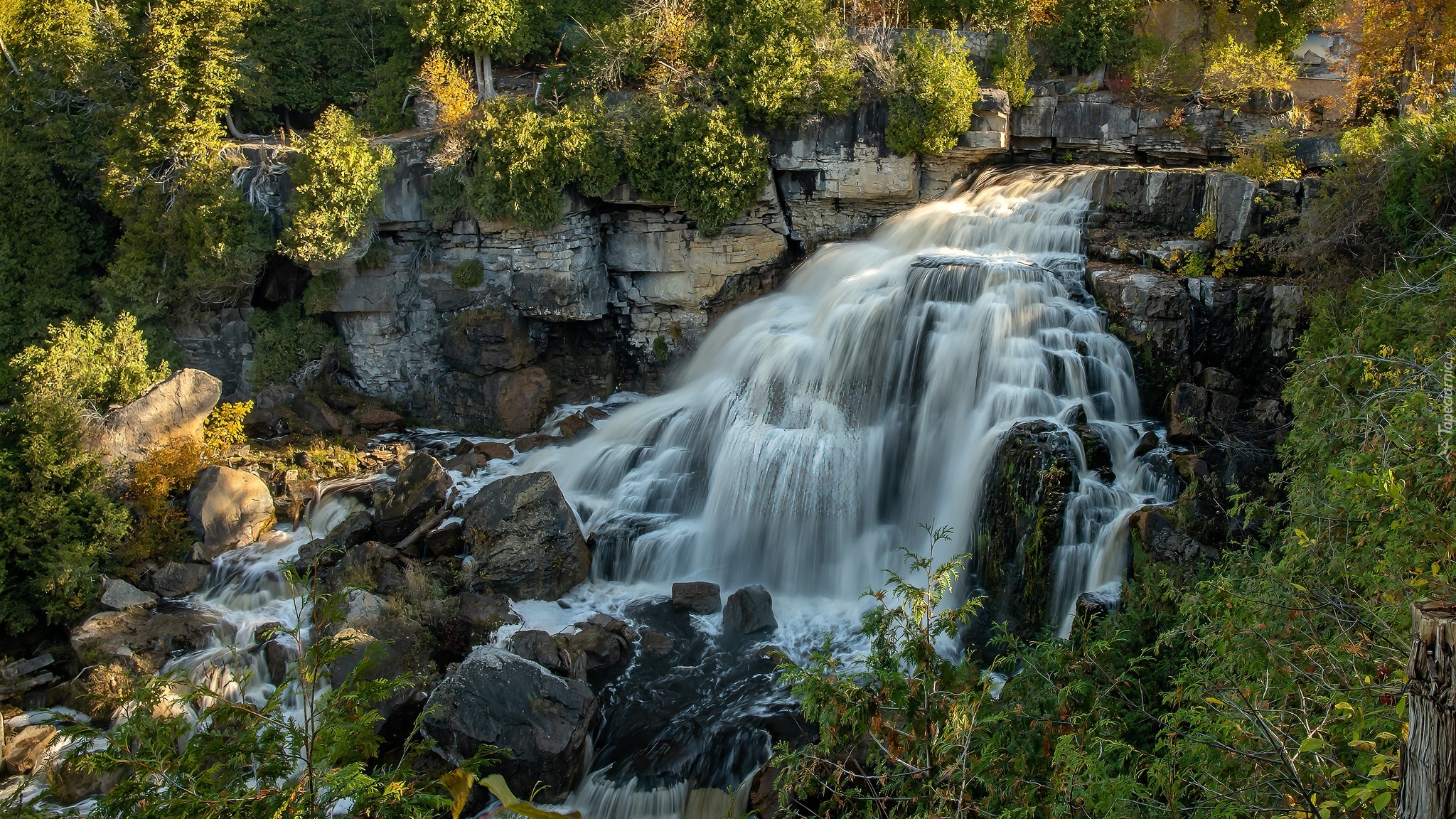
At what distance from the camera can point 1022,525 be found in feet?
36.9

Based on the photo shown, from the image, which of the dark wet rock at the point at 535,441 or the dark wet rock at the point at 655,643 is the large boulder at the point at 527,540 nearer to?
the dark wet rock at the point at 655,643

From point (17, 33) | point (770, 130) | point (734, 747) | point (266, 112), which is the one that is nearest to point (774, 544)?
point (734, 747)

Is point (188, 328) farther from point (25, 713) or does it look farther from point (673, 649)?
point (673, 649)

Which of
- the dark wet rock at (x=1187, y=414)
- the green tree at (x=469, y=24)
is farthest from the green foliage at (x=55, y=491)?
the dark wet rock at (x=1187, y=414)

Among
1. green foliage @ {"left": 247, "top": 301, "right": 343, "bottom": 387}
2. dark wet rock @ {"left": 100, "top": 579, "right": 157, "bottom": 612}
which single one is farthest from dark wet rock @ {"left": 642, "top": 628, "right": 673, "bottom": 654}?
green foliage @ {"left": 247, "top": 301, "right": 343, "bottom": 387}

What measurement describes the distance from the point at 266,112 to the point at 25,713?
13.9 meters

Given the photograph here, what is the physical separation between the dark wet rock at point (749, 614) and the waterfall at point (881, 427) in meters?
0.88

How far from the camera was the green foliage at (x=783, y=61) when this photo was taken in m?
17.5

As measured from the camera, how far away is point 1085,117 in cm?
1784

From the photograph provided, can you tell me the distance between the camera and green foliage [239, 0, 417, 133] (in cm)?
1978

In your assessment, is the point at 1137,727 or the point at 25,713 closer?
the point at 1137,727

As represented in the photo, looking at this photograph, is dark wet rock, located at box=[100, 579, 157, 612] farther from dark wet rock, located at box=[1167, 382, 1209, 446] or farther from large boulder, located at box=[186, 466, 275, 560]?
dark wet rock, located at box=[1167, 382, 1209, 446]

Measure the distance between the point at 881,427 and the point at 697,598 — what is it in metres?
3.71

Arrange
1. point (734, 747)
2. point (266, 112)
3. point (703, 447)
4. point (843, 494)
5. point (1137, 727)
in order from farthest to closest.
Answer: point (266, 112) < point (703, 447) < point (843, 494) < point (734, 747) < point (1137, 727)
